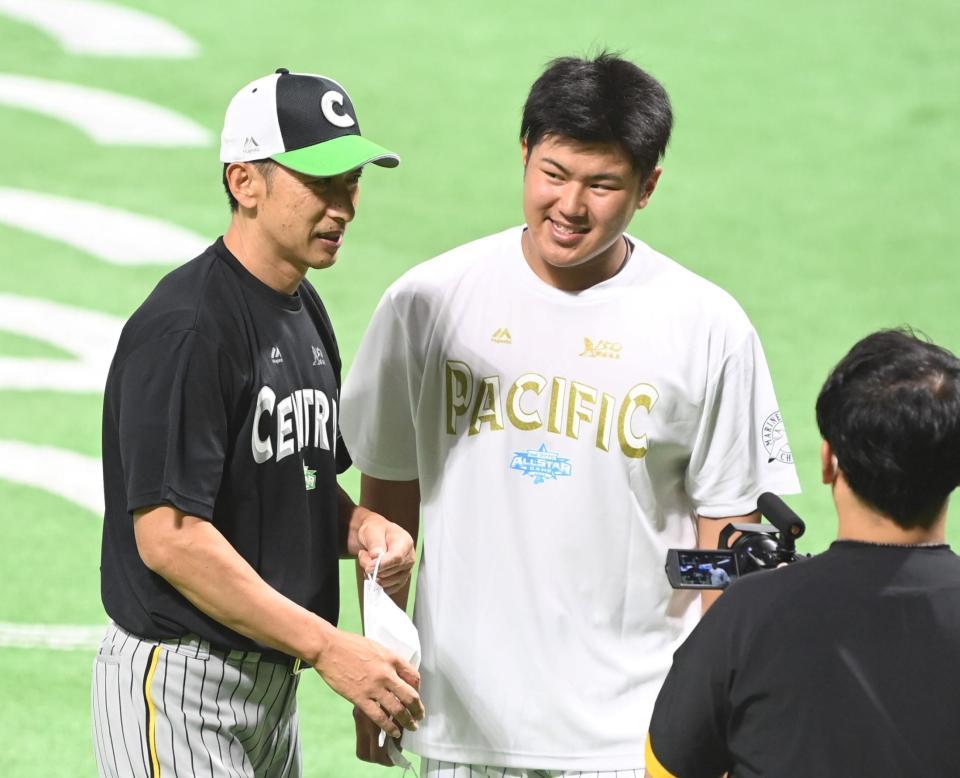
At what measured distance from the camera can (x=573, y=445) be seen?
122 inches

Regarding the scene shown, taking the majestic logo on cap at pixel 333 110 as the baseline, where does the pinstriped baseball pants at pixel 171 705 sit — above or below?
below

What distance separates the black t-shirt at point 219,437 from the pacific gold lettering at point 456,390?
0.87 feet

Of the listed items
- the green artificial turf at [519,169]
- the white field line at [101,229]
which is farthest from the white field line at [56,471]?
the white field line at [101,229]

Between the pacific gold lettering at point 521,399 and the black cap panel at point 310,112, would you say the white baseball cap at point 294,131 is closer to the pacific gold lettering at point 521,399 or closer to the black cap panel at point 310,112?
the black cap panel at point 310,112

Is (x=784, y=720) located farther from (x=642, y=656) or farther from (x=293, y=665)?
(x=293, y=665)

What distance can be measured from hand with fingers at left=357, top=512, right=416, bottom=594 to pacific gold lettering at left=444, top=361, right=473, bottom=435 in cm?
25

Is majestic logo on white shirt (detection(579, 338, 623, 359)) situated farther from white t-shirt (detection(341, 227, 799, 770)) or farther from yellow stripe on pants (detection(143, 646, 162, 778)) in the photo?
yellow stripe on pants (detection(143, 646, 162, 778))

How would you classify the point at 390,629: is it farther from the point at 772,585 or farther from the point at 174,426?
the point at 772,585

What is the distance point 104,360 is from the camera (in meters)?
7.64

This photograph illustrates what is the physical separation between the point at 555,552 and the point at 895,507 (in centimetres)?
112

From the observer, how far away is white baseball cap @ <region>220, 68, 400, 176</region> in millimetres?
2961

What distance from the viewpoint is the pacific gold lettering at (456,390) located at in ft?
10.4

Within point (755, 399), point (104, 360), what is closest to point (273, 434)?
point (755, 399)

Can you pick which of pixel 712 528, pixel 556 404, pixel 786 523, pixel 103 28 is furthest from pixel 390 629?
pixel 103 28
